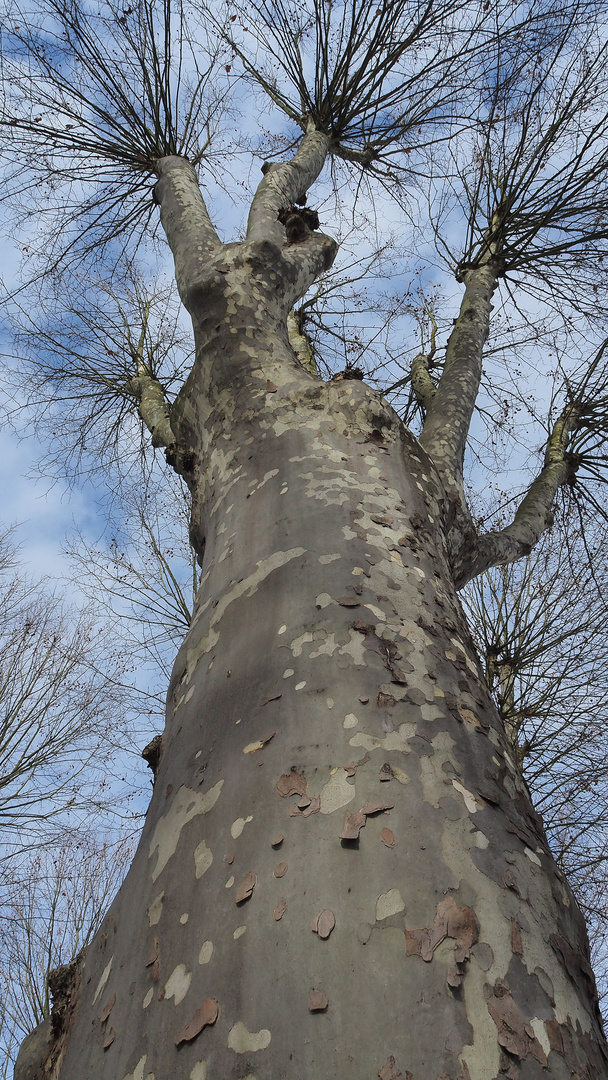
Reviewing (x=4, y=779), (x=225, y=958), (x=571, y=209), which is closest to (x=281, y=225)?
(x=571, y=209)

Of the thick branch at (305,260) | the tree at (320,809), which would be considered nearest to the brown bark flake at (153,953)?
the tree at (320,809)

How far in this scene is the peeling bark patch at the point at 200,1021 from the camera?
0.92 metres

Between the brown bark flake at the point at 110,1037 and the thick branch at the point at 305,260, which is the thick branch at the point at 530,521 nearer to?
the thick branch at the point at 305,260

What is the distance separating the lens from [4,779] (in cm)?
724

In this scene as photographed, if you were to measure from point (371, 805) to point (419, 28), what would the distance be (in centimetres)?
555

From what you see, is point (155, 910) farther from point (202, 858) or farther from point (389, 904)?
point (389, 904)

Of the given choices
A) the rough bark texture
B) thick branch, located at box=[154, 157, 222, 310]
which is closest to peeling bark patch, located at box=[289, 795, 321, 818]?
the rough bark texture

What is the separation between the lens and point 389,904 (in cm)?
96

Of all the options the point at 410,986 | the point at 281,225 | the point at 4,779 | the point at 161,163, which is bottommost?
the point at 410,986

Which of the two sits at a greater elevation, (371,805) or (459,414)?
(459,414)

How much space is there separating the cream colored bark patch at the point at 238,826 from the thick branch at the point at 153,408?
136 inches

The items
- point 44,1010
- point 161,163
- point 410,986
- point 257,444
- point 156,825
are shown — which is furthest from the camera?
point 44,1010

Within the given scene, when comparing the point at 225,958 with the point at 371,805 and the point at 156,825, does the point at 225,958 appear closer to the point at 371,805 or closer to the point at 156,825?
the point at 371,805

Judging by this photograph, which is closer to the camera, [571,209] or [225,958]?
[225,958]
